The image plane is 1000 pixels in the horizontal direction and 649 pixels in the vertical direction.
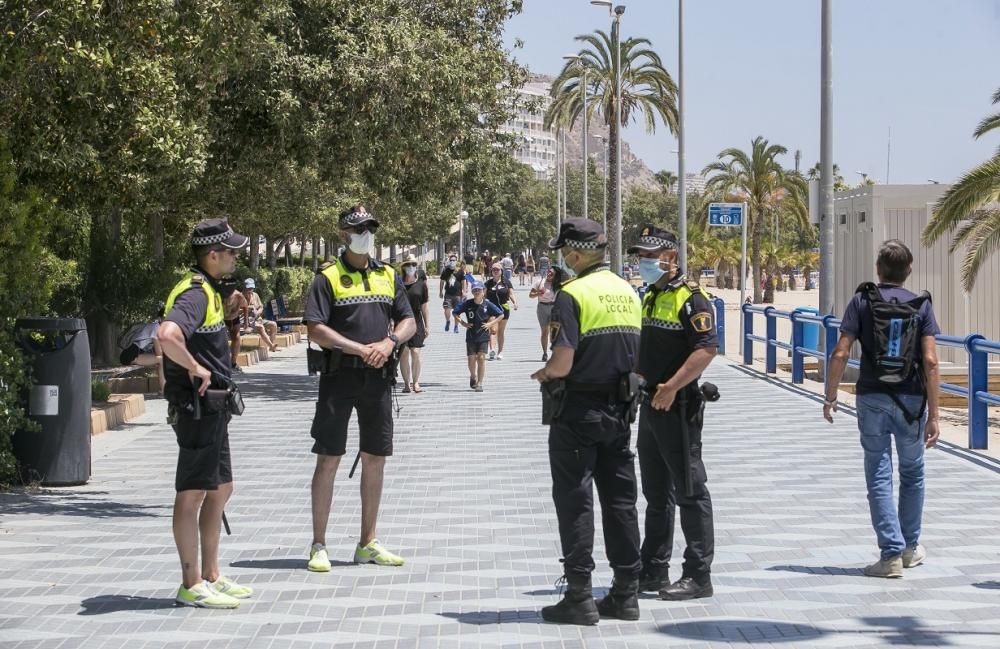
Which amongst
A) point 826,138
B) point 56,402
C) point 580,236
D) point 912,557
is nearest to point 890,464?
point 912,557

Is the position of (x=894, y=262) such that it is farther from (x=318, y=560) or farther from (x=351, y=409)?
(x=318, y=560)

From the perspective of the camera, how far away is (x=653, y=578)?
684 centimetres

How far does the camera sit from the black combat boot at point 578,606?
6195 millimetres

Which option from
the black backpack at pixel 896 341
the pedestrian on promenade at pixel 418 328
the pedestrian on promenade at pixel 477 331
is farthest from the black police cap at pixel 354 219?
the pedestrian on promenade at pixel 477 331

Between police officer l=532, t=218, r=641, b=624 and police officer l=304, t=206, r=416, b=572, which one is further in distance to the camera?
police officer l=304, t=206, r=416, b=572

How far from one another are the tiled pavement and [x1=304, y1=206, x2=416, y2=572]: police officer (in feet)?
1.32

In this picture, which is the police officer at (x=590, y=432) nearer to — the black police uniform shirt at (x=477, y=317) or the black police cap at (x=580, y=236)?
the black police cap at (x=580, y=236)

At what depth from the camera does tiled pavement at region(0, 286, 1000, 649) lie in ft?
20.0

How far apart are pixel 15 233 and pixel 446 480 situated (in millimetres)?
3452

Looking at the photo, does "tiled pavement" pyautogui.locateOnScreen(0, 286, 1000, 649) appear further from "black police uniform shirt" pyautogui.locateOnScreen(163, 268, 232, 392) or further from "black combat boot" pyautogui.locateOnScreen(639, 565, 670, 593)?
"black police uniform shirt" pyautogui.locateOnScreen(163, 268, 232, 392)

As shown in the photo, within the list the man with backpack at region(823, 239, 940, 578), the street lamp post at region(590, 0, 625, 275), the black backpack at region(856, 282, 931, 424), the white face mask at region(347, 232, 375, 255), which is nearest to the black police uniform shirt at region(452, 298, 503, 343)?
the white face mask at region(347, 232, 375, 255)

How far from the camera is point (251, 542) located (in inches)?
320

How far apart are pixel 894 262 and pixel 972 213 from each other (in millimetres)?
14464

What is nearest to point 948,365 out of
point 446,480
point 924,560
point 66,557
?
point 446,480
